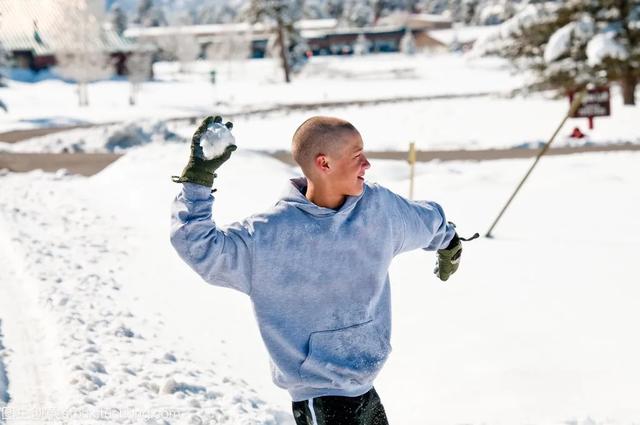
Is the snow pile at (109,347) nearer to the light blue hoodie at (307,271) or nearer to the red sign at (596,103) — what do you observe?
the light blue hoodie at (307,271)

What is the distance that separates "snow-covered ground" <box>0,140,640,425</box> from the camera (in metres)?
5.10

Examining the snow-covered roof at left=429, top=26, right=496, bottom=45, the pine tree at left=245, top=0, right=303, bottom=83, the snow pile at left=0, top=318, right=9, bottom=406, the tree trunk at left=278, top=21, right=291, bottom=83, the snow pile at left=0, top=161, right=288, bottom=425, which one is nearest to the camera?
the snow pile at left=0, top=318, right=9, bottom=406

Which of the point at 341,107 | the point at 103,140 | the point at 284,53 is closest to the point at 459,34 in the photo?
the point at 284,53

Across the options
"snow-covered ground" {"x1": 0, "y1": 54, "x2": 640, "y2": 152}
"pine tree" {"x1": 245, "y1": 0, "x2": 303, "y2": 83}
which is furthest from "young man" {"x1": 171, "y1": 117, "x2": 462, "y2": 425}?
"pine tree" {"x1": 245, "y1": 0, "x2": 303, "y2": 83}

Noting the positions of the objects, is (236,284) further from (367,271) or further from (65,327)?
(65,327)

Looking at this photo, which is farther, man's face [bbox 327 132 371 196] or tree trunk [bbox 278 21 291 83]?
tree trunk [bbox 278 21 291 83]

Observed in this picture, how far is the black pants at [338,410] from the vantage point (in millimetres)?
2666

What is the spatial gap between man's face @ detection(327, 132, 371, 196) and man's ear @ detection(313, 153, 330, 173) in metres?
0.02

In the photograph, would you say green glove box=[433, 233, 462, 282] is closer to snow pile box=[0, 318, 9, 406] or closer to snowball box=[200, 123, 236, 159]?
snowball box=[200, 123, 236, 159]

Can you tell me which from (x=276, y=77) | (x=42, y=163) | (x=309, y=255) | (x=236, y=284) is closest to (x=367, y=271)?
(x=309, y=255)

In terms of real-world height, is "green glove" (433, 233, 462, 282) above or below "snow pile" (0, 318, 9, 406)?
above

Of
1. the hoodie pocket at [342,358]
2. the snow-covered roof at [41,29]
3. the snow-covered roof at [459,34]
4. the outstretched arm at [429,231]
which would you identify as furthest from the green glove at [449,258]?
the snow-covered roof at [459,34]

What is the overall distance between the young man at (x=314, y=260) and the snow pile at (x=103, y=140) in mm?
26515

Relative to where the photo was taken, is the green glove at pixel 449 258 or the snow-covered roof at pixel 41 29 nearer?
the green glove at pixel 449 258
